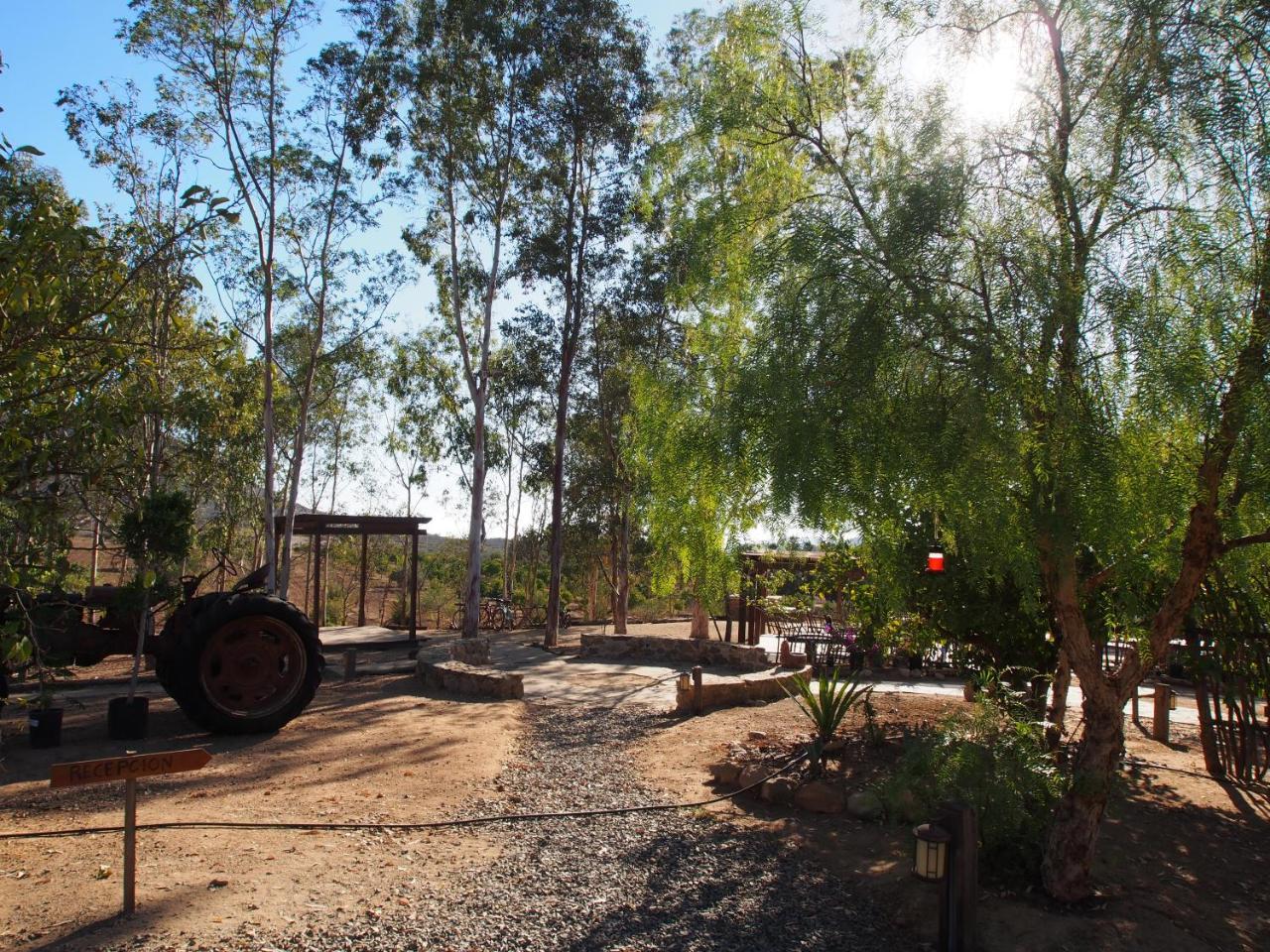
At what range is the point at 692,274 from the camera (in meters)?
5.74

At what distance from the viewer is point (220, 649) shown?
8.11 meters

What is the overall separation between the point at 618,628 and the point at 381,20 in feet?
43.0

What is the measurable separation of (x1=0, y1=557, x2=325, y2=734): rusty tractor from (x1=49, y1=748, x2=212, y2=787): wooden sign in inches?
163

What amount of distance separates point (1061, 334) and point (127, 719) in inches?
305

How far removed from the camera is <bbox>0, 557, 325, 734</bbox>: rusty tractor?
7.80 metres

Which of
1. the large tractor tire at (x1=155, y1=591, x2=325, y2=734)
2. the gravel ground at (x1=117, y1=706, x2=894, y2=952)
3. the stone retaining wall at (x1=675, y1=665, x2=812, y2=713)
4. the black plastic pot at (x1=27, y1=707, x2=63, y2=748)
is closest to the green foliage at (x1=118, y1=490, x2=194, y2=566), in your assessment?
the large tractor tire at (x1=155, y1=591, x2=325, y2=734)

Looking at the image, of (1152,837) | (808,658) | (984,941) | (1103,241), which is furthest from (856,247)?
(808,658)

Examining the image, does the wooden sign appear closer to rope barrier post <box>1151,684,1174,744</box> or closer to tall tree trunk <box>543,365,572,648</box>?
rope barrier post <box>1151,684,1174,744</box>

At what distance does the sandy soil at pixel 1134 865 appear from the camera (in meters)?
4.25

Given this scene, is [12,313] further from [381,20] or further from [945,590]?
[381,20]

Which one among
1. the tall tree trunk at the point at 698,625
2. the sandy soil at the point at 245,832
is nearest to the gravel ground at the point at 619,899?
the sandy soil at the point at 245,832

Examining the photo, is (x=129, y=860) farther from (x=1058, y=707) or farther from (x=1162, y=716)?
(x=1162, y=716)

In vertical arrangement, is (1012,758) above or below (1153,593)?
below

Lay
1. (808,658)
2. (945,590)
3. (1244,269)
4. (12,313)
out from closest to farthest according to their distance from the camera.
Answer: (12,313), (1244,269), (945,590), (808,658)
